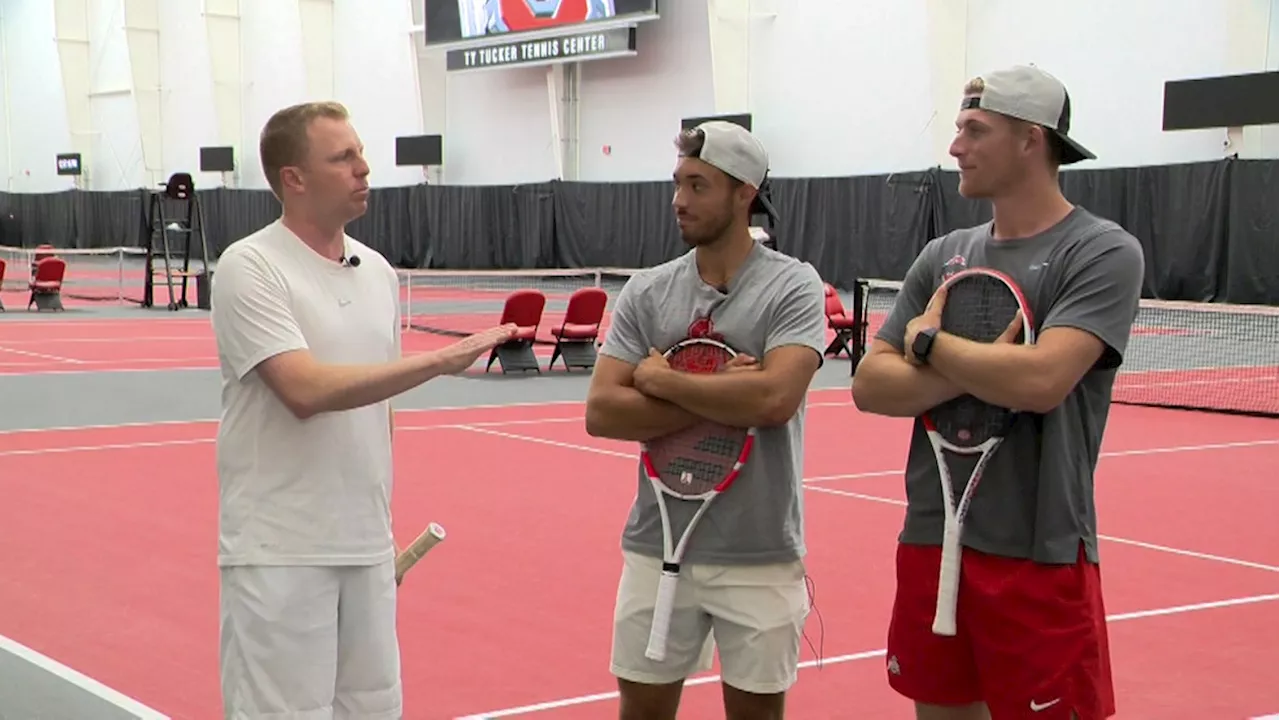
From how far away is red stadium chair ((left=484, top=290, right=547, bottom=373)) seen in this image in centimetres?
1597

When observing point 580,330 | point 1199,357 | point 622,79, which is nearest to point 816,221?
point 622,79

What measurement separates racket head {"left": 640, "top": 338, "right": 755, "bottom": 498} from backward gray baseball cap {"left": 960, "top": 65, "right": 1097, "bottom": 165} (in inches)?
34.7

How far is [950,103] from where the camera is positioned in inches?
1019

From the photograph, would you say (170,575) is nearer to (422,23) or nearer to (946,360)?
(946,360)

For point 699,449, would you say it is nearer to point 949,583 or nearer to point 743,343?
point 743,343

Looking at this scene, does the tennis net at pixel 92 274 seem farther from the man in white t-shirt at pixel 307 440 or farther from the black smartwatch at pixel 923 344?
the black smartwatch at pixel 923 344

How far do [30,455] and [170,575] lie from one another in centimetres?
402

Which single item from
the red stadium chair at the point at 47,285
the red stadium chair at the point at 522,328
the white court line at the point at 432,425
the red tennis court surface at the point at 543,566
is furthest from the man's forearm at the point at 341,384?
the red stadium chair at the point at 47,285

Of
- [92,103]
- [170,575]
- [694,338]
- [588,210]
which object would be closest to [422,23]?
[588,210]

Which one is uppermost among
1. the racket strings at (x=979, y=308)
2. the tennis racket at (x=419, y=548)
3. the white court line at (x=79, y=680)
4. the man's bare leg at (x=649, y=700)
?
the racket strings at (x=979, y=308)

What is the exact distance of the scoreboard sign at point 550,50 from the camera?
3173cm

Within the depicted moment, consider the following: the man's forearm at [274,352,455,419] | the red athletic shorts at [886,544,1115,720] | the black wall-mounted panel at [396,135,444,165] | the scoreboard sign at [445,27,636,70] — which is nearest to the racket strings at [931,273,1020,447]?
the red athletic shorts at [886,544,1115,720]

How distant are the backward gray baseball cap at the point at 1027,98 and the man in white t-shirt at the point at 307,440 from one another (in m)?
1.21

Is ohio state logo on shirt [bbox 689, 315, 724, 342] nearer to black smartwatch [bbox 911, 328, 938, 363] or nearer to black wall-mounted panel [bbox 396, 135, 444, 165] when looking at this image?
black smartwatch [bbox 911, 328, 938, 363]
